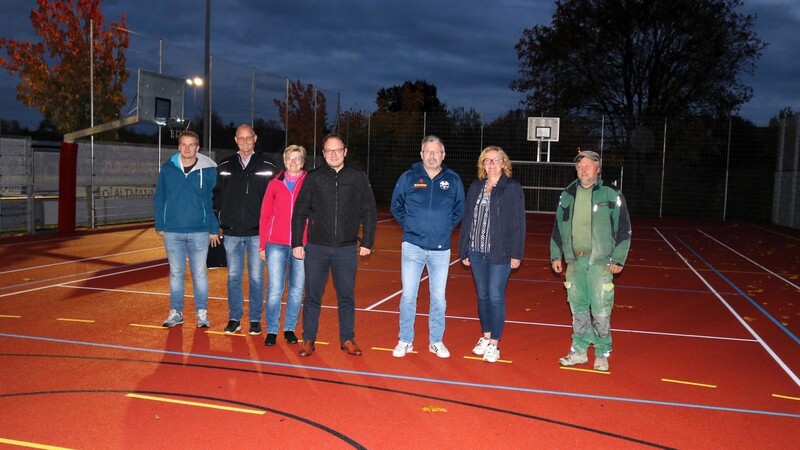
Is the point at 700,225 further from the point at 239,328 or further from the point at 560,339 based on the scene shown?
the point at 239,328

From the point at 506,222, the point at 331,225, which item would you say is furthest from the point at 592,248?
the point at 331,225

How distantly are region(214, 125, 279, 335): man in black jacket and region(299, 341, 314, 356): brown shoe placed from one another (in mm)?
814

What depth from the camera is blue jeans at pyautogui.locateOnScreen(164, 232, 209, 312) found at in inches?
261

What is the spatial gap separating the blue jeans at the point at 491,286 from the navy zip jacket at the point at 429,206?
1.01 ft

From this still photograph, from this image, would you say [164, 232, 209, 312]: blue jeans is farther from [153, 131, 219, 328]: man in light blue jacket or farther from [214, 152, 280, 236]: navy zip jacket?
[214, 152, 280, 236]: navy zip jacket

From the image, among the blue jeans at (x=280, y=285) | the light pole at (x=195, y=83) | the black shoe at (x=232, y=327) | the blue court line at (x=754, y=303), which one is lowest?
the black shoe at (x=232, y=327)

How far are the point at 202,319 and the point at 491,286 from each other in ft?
9.31

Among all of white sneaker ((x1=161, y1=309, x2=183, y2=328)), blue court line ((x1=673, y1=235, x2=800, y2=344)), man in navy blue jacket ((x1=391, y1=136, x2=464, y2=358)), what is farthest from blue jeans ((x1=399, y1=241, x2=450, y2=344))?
blue court line ((x1=673, y1=235, x2=800, y2=344))

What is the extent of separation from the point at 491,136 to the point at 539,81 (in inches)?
355

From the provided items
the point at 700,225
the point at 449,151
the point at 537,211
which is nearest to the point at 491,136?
the point at 449,151

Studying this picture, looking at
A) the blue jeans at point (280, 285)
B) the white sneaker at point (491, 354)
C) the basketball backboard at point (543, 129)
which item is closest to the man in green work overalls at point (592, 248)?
the white sneaker at point (491, 354)

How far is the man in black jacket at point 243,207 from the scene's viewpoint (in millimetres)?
6371

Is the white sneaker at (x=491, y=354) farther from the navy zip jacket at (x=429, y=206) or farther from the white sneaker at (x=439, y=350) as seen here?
the navy zip jacket at (x=429, y=206)

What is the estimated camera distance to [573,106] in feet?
109
